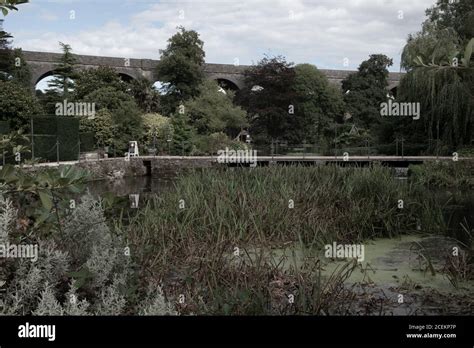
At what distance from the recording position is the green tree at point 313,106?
31.6 m

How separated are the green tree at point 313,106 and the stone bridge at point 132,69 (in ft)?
9.25

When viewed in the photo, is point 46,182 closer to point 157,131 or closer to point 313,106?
point 157,131

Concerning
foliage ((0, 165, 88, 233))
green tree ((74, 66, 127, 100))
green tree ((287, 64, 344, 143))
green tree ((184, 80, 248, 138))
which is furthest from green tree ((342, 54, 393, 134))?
foliage ((0, 165, 88, 233))

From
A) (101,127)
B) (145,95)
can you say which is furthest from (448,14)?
(145,95)

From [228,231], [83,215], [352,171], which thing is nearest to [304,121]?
[352,171]

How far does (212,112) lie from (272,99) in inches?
164

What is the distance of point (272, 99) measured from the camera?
1222 inches

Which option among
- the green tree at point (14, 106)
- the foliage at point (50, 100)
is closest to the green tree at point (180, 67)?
the foliage at point (50, 100)

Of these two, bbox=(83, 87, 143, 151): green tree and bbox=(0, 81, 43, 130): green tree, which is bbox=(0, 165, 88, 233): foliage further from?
bbox=(83, 87, 143, 151): green tree

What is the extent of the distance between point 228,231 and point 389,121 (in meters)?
22.1

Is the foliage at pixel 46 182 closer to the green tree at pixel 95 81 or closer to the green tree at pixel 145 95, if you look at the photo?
the green tree at pixel 95 81

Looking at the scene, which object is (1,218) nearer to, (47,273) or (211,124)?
(47,273)

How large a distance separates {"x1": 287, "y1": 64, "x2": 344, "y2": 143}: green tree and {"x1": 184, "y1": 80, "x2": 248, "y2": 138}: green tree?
3412mm

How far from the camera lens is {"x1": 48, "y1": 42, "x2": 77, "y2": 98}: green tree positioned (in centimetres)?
2736
